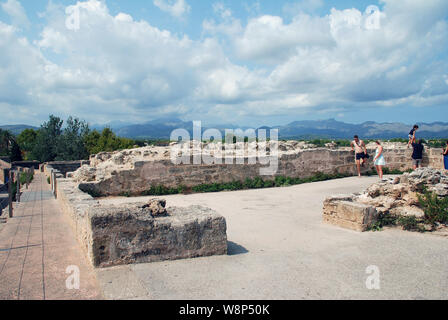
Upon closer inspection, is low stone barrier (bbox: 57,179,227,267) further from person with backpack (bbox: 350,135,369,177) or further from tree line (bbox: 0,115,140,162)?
tree line (bbox: 0,115,140,162)

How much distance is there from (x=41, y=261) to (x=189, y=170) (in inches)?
252

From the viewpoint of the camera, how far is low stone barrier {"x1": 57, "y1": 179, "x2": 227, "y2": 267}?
3689 millimetres

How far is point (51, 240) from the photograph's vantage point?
523 cm

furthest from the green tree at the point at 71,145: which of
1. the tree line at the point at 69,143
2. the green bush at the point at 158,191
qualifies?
the green bush at the point at 158,191

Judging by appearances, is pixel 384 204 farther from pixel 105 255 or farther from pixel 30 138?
pixel 30 138

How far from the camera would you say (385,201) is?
611cm

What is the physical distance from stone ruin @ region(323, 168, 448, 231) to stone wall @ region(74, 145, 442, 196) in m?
4.87

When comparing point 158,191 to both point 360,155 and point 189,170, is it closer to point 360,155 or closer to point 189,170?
point 189,170

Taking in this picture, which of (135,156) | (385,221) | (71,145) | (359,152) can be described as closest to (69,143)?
(71,145)

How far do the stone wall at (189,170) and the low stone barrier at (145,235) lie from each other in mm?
5510

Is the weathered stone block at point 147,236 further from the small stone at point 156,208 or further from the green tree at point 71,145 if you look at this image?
the green tree at point 71,145
